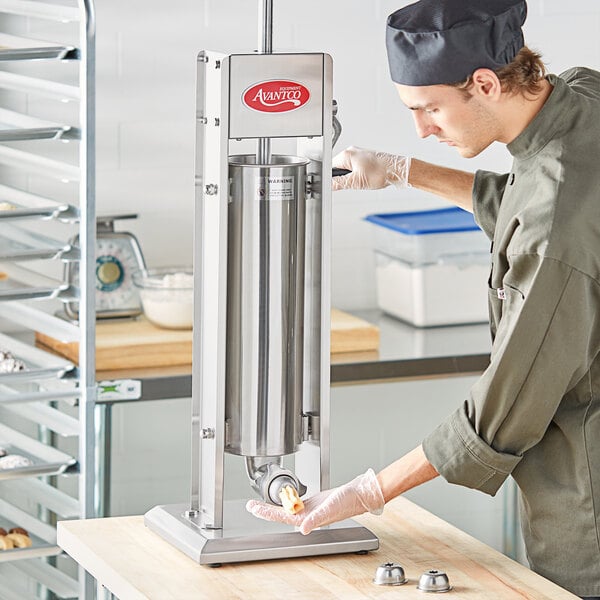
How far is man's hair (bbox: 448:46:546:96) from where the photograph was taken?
1.93 meters

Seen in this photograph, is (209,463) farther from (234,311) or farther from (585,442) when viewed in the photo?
(585,442)

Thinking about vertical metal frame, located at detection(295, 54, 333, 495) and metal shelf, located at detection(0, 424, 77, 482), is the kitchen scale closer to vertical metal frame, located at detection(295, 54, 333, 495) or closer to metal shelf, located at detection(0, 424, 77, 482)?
metal shelf, located at detection(0, 424, 77, 482)

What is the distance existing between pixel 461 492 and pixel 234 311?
2507mm

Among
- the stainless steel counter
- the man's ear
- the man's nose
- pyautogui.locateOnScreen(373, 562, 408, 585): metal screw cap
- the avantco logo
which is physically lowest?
the stainless steel counter

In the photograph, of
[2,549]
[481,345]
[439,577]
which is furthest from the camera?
[481,345]

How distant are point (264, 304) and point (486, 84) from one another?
1.50 feet

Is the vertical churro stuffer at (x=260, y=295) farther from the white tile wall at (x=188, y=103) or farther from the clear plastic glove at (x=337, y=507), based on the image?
the white tile wall at (x=188, y=103)

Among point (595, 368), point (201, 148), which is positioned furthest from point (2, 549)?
point (595, 368)

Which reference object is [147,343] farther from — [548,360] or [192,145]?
[548,360]

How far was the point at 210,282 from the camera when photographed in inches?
77.9

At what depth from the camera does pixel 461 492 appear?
4.34 meters

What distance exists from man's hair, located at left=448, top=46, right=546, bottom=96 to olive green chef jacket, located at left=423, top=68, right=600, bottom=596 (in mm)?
32

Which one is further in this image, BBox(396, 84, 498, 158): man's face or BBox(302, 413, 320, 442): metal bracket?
BBox(302, 413, 320, 442): metal bracket

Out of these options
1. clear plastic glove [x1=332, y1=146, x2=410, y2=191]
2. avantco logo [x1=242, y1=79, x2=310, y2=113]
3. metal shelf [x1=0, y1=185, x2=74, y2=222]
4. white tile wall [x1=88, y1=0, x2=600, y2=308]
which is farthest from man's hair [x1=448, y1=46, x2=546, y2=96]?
white tile wall [x1=88, y1=0, x2=600, y2=308]
